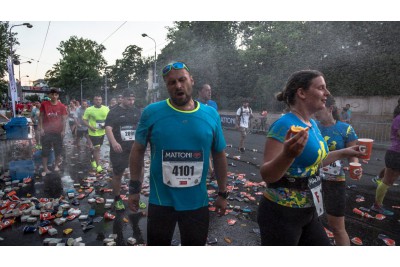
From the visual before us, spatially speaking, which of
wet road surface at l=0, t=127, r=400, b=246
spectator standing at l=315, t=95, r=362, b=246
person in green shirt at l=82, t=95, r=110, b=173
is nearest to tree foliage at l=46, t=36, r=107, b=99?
person in green shirt at l=82, t=95, r=110, b=173

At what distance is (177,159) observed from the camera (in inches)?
85.7

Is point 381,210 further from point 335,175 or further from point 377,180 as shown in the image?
point 335,175

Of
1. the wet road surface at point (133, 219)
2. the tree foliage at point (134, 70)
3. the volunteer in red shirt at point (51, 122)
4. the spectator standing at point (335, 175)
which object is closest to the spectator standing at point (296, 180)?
the spectator standing at point (335, 175)

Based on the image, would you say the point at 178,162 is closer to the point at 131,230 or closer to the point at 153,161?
the point at 153,161

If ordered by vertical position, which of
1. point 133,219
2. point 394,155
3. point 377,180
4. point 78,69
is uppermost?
point 78,69

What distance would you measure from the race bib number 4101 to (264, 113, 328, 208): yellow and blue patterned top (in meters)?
0.59

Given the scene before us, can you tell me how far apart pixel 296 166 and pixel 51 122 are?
20.5ft

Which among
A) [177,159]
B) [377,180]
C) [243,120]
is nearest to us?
[177,159]

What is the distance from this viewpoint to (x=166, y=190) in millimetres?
2188

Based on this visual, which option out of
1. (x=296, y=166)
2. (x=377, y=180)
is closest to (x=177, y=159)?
(x=296, y=166)

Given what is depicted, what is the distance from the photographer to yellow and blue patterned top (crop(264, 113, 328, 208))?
194 centimetres

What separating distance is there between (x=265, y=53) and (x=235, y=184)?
1468 cm

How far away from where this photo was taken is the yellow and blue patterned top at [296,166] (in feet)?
6.37

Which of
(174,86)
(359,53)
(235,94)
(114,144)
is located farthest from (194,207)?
(235,94)
